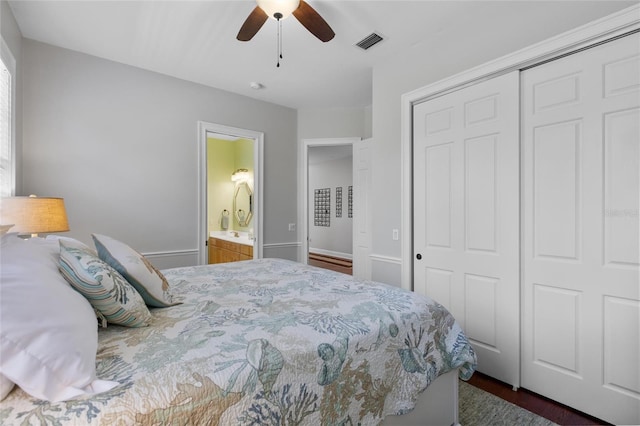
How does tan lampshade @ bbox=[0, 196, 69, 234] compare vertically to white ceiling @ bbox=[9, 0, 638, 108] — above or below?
below

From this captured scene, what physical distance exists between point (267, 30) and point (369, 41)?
0.84m

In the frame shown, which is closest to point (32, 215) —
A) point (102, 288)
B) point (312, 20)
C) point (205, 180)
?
point (102, 288)

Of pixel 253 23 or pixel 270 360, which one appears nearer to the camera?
pixel 270 360

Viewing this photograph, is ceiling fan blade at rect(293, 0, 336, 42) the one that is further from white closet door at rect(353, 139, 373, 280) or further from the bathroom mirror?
the bathroom mirror

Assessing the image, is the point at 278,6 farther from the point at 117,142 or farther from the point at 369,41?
the point at 117,142

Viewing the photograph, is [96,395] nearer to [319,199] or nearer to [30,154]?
[30,154]

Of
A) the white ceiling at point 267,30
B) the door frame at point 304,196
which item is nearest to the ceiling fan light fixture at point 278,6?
the white ceiling at point 267,30

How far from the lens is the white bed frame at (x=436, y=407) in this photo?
1379 mm

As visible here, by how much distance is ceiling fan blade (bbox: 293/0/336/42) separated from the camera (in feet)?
6.13

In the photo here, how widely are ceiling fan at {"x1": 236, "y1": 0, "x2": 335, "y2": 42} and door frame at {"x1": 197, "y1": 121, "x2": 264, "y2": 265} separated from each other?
1.68 m

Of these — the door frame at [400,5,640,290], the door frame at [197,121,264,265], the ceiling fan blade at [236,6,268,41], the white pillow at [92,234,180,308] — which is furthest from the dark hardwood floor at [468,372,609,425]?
the ceiling fan blade at [236,6,268,41]

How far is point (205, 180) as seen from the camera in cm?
355

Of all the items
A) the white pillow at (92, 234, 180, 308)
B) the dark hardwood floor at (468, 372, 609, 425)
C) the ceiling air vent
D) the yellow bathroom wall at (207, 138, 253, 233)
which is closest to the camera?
the white pillow at (92, 234, 180, 308)

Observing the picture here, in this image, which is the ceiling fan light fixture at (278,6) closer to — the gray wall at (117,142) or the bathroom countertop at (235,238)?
the gray wall at (117,142)
